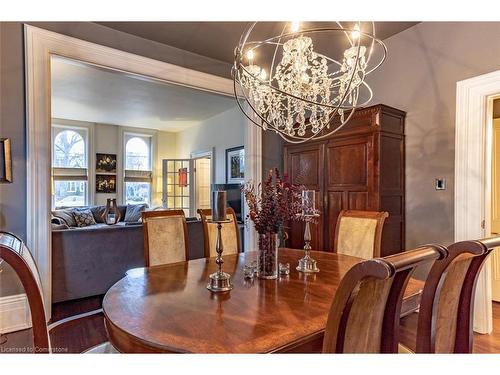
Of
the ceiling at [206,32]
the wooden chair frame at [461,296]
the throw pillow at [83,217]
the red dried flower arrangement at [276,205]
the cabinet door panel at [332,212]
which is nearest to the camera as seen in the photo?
the wooden chair frame at [461,296]

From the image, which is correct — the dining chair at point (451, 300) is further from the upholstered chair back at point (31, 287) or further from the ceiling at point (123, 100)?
the ceiling at point (123, 100)

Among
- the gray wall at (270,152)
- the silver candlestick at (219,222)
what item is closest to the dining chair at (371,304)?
the silver candlestick at (219,222)

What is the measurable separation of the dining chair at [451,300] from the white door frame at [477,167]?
1697 millimetres

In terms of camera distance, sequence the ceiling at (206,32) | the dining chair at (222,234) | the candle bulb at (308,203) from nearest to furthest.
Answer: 1. the candle bulb at (308,203)
2. the dining chair at (222,234)
3. the ceiling at (206,32)

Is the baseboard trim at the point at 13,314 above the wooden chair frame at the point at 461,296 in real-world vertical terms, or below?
below

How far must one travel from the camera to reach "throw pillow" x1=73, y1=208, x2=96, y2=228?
237 inches

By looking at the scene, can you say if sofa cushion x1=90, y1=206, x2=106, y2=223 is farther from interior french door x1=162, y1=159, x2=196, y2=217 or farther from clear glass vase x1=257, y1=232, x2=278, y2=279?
clear glass vase x1=257, y1=232, x2=278, y2=279

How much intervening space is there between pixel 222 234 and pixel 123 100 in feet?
13.5

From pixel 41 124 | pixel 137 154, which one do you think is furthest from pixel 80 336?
pixel 137 154

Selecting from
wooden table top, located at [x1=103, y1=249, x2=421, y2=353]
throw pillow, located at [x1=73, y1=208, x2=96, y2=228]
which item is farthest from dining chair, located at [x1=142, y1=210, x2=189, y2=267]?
throw pillow, located at [x1=73, y1=208, x2=96, y2=228]

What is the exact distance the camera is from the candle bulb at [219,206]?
4.71 feet

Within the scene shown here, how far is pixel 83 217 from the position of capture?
6.12 m

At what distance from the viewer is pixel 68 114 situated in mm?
6410

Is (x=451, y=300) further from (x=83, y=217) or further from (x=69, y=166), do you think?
(x=69, y=166)
